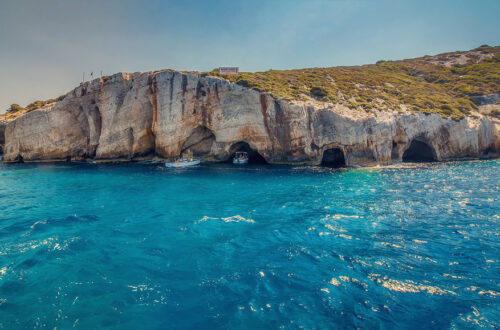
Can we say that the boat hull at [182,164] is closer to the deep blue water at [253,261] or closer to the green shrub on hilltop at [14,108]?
the deep blue water at [253,261]

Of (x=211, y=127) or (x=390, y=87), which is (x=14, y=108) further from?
(x=390, y=87)

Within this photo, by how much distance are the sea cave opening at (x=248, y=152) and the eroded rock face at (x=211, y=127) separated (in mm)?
598

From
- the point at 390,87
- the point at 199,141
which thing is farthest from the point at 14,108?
the point at 390,87

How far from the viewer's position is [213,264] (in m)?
9.65

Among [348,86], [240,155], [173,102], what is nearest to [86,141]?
[173,102]

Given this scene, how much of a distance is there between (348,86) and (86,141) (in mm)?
57090

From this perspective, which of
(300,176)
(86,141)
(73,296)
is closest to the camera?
(73,296)

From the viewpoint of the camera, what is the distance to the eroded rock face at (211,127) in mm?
38781

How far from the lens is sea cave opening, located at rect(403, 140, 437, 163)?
43.7m

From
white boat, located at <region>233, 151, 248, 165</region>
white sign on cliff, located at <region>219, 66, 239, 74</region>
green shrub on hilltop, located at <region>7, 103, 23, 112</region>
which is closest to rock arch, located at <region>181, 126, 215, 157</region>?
white boat, located at <region>233, 151, 248, 165</region>

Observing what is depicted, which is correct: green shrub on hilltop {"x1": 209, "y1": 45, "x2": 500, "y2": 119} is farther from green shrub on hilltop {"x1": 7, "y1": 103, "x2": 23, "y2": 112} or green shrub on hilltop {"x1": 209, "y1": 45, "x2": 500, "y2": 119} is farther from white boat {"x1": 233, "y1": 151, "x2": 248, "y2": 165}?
green shrub on hilltop {"x1": 7, "y1": 103, "x2": 23, "y2": 112}

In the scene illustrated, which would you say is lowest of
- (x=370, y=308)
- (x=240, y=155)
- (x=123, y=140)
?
(x=370, y=308)

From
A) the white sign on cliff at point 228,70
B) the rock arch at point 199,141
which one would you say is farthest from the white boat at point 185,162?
the white sign on cliff at point 228,70

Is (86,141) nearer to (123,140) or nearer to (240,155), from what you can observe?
(123,140)
